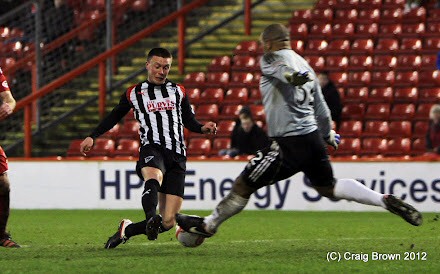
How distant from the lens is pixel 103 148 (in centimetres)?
1886

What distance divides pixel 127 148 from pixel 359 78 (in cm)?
397

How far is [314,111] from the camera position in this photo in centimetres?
884

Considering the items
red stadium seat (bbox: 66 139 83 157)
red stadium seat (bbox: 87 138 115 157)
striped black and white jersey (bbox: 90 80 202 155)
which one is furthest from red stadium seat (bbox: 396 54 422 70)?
striped black and white jersey (bbox: 90 80 202 155)

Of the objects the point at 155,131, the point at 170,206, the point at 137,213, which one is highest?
the point at 155,131

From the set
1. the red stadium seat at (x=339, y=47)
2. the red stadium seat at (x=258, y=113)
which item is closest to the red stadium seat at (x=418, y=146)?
the red stadium seat at (x=258, y=113)

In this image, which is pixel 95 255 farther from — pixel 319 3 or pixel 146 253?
pixel 319 3

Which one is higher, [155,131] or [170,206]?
[155,131]

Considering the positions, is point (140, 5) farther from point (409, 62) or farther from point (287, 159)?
point (287, 159)

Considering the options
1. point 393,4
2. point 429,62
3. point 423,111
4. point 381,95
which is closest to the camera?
point 423,111

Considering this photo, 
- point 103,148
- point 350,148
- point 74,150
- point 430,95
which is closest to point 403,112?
point 430,95

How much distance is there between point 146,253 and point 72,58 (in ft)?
39.8

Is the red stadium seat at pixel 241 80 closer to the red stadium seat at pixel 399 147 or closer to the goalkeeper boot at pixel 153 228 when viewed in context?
the red stadium seat at pixel 399 147

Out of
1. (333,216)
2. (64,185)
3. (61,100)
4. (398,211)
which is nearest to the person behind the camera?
(398,211)

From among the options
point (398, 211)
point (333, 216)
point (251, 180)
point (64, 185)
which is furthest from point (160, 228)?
point (64, 185)
